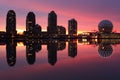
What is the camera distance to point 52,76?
25.6 metres

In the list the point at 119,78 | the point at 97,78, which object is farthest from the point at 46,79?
the point at 119,78

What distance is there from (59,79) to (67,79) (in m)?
0.66

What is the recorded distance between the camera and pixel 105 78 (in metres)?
24.2

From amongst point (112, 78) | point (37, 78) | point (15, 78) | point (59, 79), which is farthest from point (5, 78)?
point (112, 78)

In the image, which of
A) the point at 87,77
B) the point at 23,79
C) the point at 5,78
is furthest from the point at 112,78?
the point at 5,78

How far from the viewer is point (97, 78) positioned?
24.2 metres

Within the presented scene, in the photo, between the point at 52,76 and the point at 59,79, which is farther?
the point at 52,76

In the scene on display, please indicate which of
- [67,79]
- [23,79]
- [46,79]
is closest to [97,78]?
[67,79]

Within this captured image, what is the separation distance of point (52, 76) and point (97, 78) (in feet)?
13.3

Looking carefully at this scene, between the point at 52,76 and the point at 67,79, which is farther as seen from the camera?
the point at 52,76

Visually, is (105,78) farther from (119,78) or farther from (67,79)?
(67,79)

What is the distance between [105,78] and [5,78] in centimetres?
844

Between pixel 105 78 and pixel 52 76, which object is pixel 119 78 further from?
pixel 52 76

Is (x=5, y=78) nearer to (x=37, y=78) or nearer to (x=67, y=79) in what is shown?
(x=37, y=78)
